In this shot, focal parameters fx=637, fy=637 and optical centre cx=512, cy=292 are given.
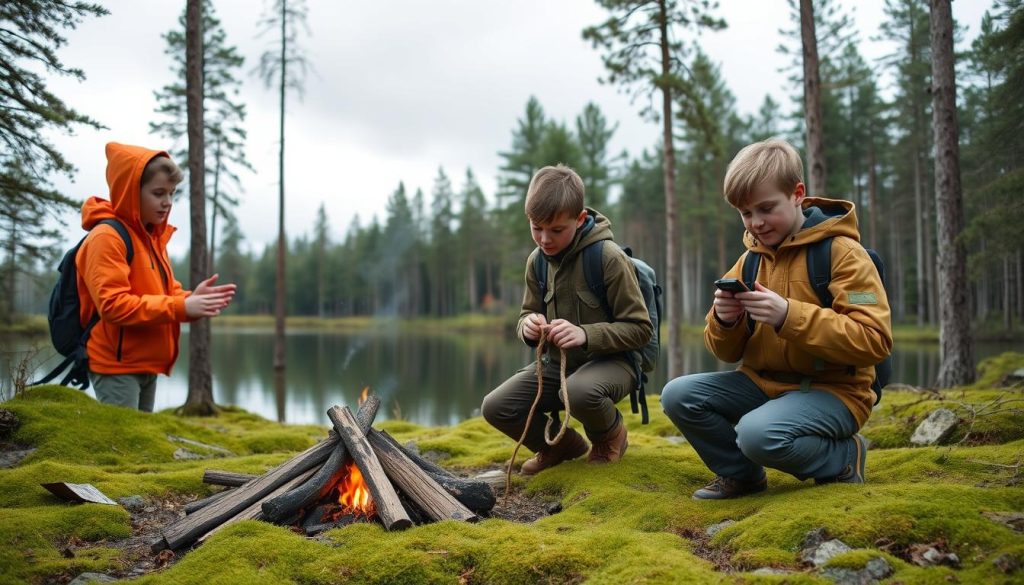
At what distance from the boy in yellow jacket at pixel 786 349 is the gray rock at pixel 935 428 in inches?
71.7

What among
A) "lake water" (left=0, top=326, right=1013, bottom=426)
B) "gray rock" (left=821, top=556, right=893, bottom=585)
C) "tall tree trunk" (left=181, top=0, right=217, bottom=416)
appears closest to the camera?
"gray rock" (left=821, top=556, right=893, bottom=585)

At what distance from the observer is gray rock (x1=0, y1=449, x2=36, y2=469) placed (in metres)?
4.63

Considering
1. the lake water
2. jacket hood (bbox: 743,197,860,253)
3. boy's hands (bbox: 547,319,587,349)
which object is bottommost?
the lake water

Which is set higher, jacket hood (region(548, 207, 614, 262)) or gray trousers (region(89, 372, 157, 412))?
jacket hood (region(548, 207, 614, 262))

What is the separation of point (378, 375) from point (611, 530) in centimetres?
1980

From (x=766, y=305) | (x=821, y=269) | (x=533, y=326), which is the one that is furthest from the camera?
(x=533, y=326)

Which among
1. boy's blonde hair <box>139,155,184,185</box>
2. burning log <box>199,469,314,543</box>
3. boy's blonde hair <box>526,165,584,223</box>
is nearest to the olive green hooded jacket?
boy's blonde hair <box>526,165,584,223</box>

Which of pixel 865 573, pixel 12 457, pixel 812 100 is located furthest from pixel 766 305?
pixel 812 100

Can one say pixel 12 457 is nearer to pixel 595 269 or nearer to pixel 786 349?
pixel 595 269

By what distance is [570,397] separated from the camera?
14.0ft

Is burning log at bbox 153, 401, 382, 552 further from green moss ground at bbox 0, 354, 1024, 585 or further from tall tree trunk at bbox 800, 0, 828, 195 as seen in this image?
tall tree trunk at bbox 800, 0, 828, 195

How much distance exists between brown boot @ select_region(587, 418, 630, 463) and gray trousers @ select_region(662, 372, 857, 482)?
0.95 metres

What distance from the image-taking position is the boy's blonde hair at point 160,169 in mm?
5176

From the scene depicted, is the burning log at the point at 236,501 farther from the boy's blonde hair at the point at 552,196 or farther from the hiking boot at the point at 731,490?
the hiking boot at the point at 731,490
